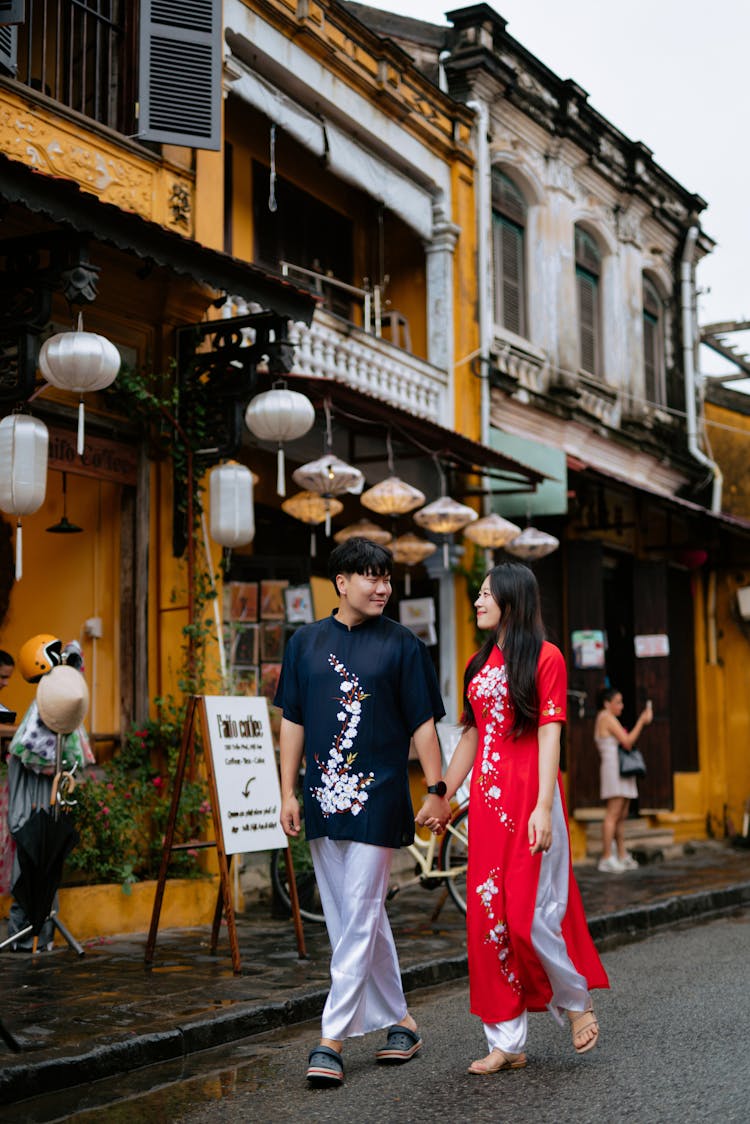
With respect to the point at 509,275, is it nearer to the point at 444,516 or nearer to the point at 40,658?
the point at 444,516

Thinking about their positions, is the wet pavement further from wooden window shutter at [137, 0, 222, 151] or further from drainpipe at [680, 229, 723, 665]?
drainpipe at [680, 229, 723, 665]

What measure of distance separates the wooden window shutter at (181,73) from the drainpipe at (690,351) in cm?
1142

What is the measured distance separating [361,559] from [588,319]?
13.3 meters

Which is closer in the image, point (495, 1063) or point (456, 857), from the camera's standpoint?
point (495, 1063)

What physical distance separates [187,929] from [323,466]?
3428 mm

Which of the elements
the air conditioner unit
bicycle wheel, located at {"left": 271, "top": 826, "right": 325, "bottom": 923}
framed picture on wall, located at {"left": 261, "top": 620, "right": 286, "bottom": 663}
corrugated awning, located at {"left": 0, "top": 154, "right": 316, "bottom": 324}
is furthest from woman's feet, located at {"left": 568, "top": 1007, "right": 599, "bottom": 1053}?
the air conditioner unit

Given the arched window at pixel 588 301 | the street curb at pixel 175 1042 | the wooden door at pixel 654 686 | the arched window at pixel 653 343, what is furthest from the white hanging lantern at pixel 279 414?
the arched window at pixel 653 343

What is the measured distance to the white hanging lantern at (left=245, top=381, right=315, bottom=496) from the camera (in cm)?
Answer: 960

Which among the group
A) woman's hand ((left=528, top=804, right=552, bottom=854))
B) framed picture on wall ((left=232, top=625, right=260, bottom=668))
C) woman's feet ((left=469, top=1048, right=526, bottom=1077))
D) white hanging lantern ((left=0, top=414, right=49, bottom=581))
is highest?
white hanging lantern ((left=0, top=414, right=49, bottom=581))

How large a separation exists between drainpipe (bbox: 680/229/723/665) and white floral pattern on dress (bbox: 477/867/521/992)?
15559 mm

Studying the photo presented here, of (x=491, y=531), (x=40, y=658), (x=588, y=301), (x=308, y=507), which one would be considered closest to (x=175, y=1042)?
(x=40, y=658)

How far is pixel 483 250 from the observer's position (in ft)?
48.9

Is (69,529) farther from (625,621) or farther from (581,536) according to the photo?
(625,621)

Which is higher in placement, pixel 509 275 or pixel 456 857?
pixel 509 275
